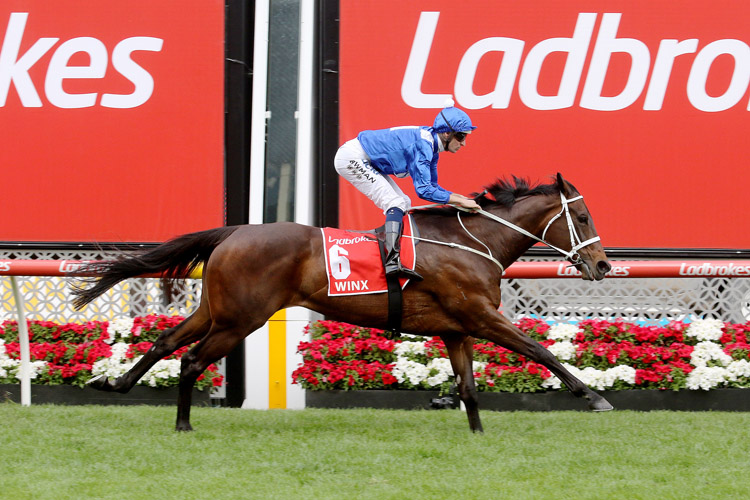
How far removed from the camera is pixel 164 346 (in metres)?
5.38

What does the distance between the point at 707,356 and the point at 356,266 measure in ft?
9.36

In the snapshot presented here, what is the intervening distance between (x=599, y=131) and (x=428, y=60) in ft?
4.88

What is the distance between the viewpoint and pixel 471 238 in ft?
17.5

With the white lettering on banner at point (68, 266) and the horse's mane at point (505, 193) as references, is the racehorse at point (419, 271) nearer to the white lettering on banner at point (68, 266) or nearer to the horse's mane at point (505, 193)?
the horse's mane at point (505, 193)

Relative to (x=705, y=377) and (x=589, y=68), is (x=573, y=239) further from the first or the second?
(x=589, y=68)

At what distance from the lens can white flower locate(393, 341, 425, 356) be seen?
6.41 meters

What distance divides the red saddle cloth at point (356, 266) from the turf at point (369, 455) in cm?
87

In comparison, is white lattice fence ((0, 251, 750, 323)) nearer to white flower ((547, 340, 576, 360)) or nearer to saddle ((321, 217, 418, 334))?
white flower ((547, 340, 576, 360))

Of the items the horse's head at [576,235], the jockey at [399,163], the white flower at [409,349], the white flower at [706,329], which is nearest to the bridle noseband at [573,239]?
the horse's head at [576,235]

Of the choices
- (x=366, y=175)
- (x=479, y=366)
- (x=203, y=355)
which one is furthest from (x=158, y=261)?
(x=479, y=366)

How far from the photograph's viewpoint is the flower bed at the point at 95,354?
252 inches

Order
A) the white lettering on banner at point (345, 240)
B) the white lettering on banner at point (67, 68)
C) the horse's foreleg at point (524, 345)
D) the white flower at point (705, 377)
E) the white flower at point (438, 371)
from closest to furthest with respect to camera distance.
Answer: the horse's foreleg at point (524, 345) < the white lettering on banner at point (345, 240) < the white flower at point (705, 377) < the white flower at point (438, 371) < the white lettering on banner at point (67, 68)

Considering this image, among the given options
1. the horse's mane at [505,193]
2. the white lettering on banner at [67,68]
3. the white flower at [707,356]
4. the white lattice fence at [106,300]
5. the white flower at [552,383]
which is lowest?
the white flower at [552,383]

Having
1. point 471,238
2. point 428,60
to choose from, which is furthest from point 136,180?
point 471,238
